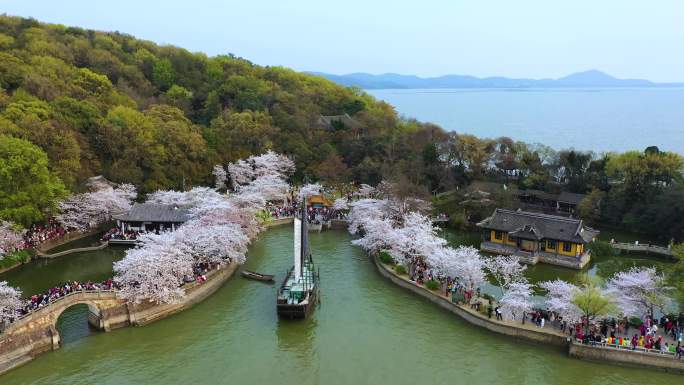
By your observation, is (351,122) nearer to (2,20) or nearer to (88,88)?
(88,88)

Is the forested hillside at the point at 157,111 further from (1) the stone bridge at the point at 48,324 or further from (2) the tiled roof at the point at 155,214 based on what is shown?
(1) the stone bridge at the point at 48,324

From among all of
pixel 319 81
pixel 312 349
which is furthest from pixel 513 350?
pixel 319 81

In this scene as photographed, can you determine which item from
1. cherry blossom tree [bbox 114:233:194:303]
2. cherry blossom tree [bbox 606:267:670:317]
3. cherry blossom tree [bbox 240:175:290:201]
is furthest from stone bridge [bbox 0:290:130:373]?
cherry blossom tree [bbox 606:267:670:317]

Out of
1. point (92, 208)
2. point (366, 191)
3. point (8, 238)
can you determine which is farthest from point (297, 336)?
point (366, 191)

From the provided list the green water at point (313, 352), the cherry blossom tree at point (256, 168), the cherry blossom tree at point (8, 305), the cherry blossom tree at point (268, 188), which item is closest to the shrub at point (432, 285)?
the green water at point (313, 352)

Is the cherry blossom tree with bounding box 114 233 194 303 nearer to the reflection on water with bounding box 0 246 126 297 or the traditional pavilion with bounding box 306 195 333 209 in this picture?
the reflection on water with bounding box 0 246 126 297

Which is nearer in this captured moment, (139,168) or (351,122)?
(139,168)

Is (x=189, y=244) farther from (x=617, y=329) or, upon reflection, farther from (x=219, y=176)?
(x=617, y=329)
